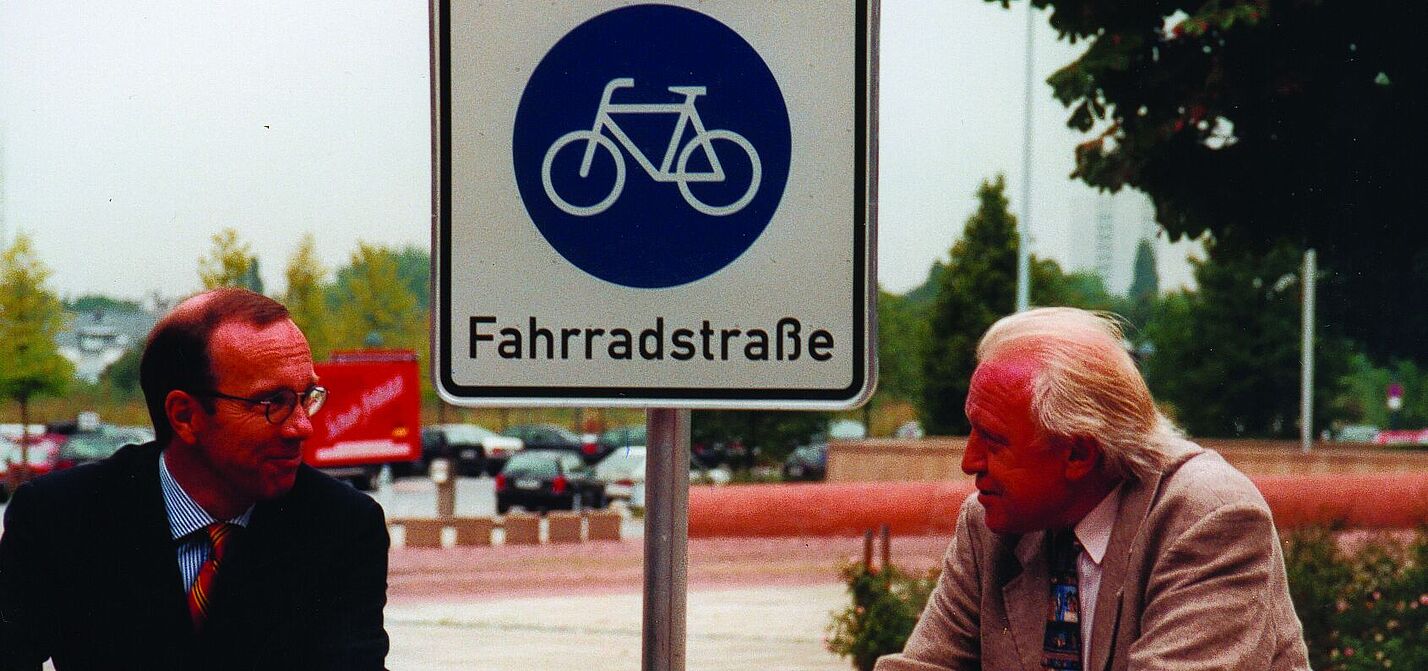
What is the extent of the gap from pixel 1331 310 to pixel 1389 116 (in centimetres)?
214

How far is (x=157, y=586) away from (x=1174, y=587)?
1241mm

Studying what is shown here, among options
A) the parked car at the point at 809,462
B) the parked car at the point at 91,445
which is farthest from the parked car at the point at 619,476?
the parked car at the point at 91,445

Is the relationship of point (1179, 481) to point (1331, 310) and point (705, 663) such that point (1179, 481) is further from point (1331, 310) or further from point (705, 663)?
point (705, 663)

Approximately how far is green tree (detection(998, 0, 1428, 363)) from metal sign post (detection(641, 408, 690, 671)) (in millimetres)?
5726

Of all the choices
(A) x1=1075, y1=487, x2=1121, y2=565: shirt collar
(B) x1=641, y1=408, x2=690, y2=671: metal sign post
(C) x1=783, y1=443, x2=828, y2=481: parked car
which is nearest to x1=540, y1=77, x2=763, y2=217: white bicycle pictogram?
(B) x1=641, y1=408, x2=690, y2=671: metal sign post

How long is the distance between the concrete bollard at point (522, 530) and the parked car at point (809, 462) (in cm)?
1347

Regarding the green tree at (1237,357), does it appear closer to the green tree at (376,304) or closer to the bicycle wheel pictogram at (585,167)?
the green tree at (376,304)

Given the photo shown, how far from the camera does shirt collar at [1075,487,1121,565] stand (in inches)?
92.3

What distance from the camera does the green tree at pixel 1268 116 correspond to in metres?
7.30

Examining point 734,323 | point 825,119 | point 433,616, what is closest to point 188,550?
point 734,323

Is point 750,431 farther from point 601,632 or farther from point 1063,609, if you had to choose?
point 1063,609

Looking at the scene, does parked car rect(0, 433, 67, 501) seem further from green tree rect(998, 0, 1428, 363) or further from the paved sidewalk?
green tree rect(998, 0, 1428, 363)

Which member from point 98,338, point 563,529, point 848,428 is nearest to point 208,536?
point 563,529

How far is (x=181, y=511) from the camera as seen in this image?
223 cm
